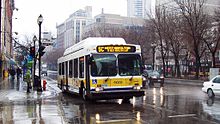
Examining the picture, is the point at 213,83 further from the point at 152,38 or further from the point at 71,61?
the point at 152,38

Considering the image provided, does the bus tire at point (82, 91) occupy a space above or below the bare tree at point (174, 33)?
below

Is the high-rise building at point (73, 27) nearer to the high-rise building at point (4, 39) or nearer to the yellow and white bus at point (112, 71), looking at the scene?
the high-rise building at point (4, 39)

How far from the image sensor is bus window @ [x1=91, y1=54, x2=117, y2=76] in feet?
60.8

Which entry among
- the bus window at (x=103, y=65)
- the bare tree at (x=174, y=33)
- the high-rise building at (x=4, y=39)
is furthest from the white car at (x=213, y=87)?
the high-rise building at (x=4, y=39)

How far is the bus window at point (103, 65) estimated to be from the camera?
60.8 feet

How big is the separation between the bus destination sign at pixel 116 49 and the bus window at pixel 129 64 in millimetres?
264

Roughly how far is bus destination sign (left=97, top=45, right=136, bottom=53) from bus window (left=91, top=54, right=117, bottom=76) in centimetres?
27

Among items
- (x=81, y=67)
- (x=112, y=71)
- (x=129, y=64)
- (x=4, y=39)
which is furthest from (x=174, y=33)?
(x=112, y=71)

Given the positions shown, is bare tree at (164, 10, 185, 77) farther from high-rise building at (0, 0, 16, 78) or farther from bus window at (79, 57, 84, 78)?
bus window at (79, 57, 84, 78)

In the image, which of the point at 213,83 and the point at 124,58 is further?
the point at 213,83

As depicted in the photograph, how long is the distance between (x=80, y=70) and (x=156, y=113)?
697 cm

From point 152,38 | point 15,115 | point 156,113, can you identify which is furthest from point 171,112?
point 152,38

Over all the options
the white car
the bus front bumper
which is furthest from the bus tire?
the white car

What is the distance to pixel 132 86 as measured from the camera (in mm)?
18719
